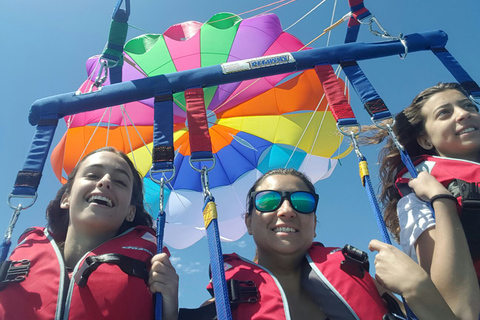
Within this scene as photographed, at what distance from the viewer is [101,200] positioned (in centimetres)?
240

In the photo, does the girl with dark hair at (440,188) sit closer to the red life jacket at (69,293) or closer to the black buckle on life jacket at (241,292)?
the black buckle on life jacket at (241,292)

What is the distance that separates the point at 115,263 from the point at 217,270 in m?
0.63

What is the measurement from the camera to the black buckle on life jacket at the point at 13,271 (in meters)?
1.98

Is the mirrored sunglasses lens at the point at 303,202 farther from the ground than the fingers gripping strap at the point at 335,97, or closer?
closer

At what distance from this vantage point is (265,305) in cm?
191

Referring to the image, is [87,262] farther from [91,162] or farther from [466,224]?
[466,224]

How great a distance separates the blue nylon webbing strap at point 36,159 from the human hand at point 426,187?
2.60 m

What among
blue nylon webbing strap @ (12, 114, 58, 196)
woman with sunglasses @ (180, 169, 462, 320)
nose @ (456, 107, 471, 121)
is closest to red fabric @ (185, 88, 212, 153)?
woman with sunglasses @ (180, 169, 462, 320)

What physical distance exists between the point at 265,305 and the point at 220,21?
19.3 ft

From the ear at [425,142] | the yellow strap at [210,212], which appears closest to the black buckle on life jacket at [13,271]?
the yellow strap at [210,212]

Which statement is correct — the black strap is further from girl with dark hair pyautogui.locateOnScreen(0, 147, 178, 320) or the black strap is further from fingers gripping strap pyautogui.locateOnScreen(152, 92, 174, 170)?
fingers gripping strap pyautogui.locateOnScreen(152, 92, 174, 170)

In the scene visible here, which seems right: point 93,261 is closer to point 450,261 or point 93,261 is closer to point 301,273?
point 301,273

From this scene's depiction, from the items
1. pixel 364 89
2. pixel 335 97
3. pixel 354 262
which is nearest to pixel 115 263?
pixel 354 262

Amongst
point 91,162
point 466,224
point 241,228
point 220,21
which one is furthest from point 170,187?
point 466,224
